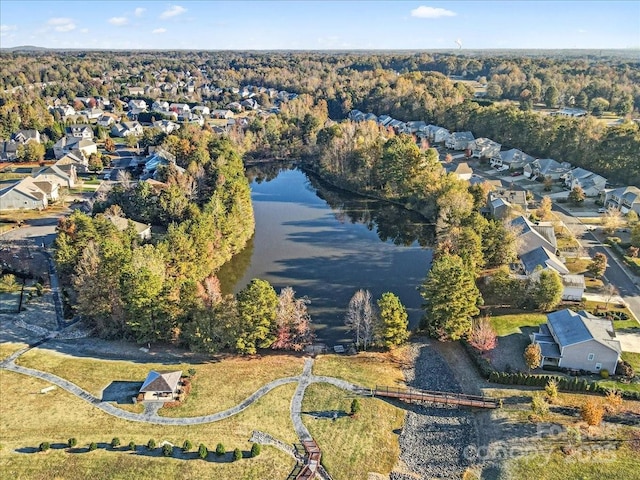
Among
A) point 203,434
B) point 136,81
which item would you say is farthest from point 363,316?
point 136,81

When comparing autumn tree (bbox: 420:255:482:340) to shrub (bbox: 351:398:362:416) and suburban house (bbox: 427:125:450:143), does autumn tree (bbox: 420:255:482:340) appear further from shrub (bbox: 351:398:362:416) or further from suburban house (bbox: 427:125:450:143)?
suburban house (bbox: 427:125:450:143)

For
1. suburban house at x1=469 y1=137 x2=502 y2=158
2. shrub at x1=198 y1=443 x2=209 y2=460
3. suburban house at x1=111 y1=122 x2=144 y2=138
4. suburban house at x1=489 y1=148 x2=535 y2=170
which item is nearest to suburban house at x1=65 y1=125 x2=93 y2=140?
suburban house at x1=111 y1=122 x2=144 y2=138

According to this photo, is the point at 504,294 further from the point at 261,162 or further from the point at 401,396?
the point at 261,162

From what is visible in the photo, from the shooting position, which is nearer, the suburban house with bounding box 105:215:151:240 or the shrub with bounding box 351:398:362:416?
the shrub with bounding box 351:398:362:416

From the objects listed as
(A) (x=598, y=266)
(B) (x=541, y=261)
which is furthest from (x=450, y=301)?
(A) (x=598, y=266)

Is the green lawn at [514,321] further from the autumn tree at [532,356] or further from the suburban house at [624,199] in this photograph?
the suburban house at [624,199]
